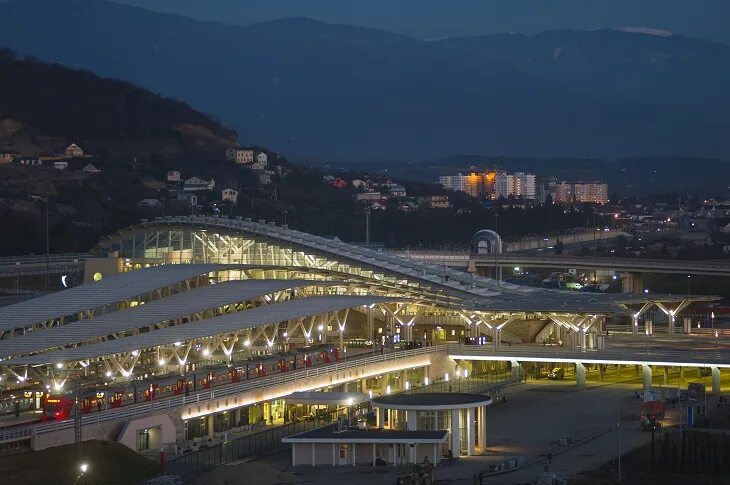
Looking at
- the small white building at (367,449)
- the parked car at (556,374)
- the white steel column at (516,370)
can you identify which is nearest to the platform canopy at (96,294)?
the white steel column at (516,370)

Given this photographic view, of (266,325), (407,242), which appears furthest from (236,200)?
(266,325)

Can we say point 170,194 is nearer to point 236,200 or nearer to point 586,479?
point 236,200

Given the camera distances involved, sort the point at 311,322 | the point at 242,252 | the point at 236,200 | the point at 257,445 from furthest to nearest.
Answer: the point at 236,200
the point at 242,252
the point at 311,322
the point at 257,445

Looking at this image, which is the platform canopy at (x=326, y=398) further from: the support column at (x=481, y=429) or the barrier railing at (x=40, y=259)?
the barrier railing at (x=40, y=259)

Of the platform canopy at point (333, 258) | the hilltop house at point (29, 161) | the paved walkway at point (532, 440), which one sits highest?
the hilltop house at point (29, 161)

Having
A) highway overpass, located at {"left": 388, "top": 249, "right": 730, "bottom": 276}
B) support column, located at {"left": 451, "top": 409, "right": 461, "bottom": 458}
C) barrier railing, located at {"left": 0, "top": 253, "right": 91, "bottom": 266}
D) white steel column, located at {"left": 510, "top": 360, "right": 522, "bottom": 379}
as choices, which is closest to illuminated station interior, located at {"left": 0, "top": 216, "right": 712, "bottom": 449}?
white steel column, located at {"left": 510, "top": 360, "right": 522, "bottom": 379}
